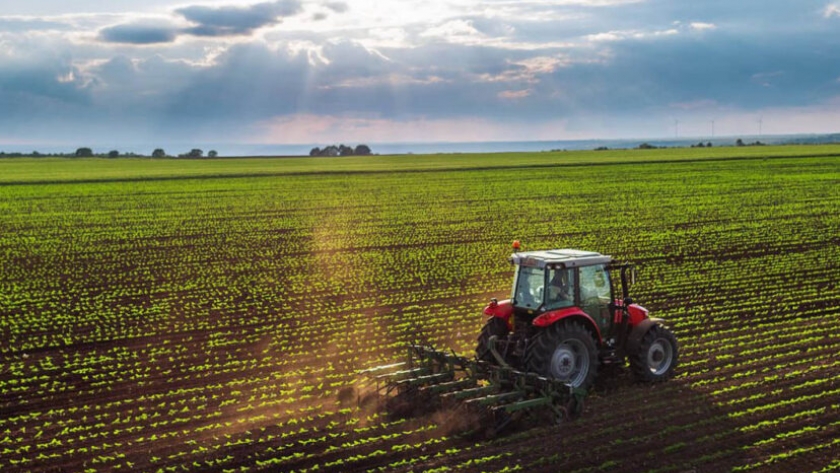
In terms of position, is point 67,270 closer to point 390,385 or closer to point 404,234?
point 404,234

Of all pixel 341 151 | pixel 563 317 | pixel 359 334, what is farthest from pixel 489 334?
pixel 341 151

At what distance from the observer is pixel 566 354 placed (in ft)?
41.7

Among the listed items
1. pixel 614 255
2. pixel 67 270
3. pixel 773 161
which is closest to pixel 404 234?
pixel 614 255

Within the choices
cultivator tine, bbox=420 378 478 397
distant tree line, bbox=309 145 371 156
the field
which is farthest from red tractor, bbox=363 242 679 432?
distant tree line, bbox=309 145 371 156

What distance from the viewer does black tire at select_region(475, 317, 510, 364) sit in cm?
1322

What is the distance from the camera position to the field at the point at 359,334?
11383 millimetres

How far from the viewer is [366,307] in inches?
818

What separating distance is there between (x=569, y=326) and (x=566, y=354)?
17.8 inches

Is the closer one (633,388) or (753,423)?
(753,423)

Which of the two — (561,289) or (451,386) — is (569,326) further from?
(451,386)

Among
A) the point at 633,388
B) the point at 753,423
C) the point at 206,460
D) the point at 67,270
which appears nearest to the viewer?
the point at 206,460

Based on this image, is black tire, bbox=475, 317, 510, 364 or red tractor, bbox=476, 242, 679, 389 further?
black tire, bbox=475, 317, 510, 364

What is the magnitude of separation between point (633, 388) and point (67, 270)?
20646 millimetres

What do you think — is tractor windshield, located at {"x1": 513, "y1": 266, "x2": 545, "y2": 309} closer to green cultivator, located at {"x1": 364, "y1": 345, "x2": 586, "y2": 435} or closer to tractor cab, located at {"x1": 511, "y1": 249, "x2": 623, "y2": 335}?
tractor cab, located at {"x1": 511, "y1": 249, "x2": 623, "y2": 335}
